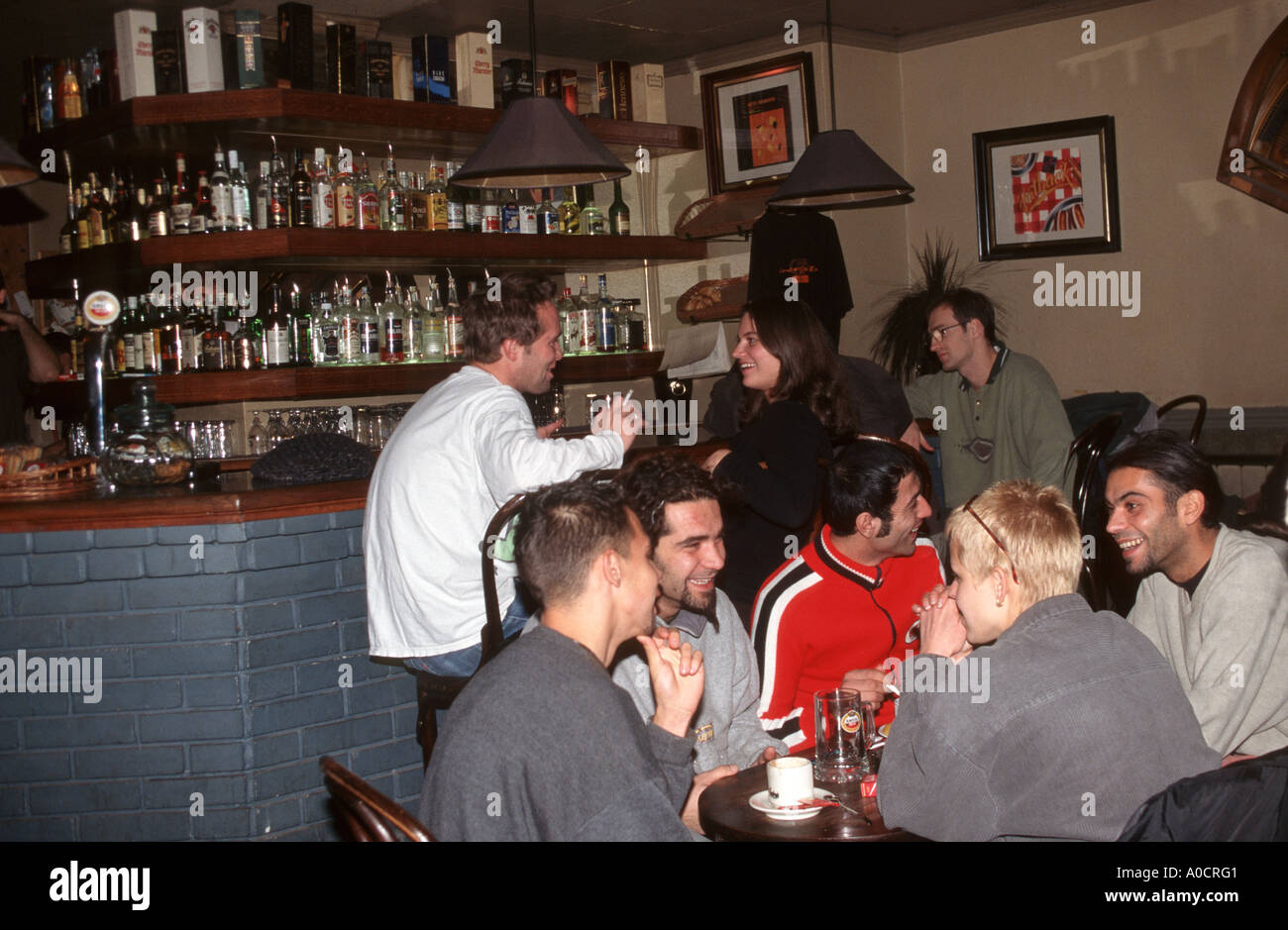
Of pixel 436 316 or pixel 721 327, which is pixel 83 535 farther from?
pixel 721 327

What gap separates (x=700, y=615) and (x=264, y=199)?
3234mm

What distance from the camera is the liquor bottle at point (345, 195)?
16.8 ft

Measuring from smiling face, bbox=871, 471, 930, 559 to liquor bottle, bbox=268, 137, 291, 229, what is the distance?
9.78 ft

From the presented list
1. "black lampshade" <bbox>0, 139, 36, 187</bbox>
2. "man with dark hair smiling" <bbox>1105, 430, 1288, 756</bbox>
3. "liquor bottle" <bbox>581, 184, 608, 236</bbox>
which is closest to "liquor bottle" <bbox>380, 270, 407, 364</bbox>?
"liquor bottle" <bbox>581, 184, 608, 236</bbox>

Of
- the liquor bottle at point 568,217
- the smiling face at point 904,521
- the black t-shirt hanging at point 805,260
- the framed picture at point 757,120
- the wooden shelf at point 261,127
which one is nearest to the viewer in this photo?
the smiling face at point 904,521

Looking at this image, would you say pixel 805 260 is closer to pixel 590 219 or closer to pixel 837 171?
pixel 590 219

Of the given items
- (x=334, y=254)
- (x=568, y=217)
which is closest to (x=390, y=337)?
(x=334, y=254)

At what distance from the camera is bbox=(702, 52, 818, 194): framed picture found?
6445mm

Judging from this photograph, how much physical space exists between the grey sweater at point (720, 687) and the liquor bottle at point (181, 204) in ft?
10.7

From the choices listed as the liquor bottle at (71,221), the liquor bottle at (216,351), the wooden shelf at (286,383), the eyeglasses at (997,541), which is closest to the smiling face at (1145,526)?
the eyeglasses at (997,541)

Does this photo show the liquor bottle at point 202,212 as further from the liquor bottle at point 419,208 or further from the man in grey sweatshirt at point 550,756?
the man in grey sweatshirt at point 550,756

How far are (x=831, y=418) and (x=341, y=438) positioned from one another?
4.67 ft

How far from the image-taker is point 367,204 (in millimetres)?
5180

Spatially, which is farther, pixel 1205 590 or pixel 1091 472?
pixel 1091 472
